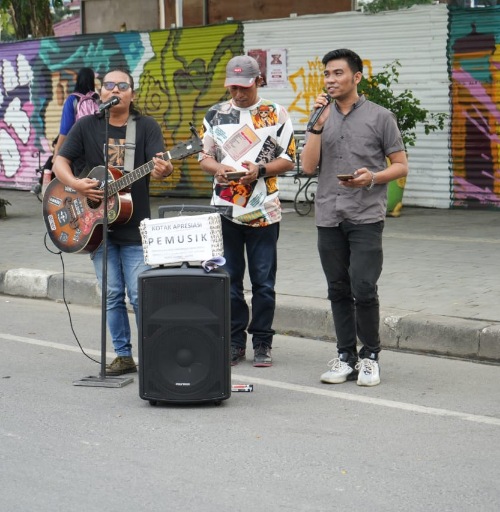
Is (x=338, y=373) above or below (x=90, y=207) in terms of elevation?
below

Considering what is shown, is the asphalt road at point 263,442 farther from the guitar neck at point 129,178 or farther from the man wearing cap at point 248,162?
the guitar neck at point 129,178

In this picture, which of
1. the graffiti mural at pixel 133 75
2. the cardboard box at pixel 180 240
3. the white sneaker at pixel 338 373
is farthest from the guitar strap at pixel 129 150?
the graffiti mural at pixel 133 75

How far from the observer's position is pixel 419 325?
7.65 meters

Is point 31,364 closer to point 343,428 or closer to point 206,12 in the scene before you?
point 343,428

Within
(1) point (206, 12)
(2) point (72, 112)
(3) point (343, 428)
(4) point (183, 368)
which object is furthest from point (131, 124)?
(1) point (206, 12)

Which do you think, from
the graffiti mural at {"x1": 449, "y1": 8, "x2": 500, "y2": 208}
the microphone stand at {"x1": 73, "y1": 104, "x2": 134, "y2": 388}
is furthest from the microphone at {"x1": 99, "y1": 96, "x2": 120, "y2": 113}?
the graffiti mural at {"x1": 449, "y1": 8, "x2": 500, "y2": 208}

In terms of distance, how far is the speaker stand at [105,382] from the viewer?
6.57 metres

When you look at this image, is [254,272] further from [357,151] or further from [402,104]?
[402,104]

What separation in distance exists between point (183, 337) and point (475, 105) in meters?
8.56

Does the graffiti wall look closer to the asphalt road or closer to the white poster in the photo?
the white poster

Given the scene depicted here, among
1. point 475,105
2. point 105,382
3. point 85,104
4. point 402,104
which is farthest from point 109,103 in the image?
point 475,105

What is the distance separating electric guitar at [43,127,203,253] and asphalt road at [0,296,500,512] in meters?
0.84

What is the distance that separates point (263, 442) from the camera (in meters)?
5.37

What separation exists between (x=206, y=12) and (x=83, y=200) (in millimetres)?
11607
